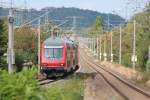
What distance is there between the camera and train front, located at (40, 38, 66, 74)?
4884 centimetres

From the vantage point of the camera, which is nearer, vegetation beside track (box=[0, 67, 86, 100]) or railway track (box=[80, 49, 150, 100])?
A: vegetation beside track (box=[0, 67, 86, 100])

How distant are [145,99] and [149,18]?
126 ft

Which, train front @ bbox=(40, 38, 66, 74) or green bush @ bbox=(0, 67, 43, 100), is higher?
green bush @ bbox=(0, 67, 43, 100)

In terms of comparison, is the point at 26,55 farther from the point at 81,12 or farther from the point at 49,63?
the point at 81,12

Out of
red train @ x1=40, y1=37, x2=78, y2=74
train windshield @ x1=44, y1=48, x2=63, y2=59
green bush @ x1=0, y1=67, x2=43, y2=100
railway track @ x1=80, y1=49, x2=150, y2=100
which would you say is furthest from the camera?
train windshield @ x1=44, y1=48, x2=63, y2=59

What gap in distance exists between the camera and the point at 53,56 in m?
49.6

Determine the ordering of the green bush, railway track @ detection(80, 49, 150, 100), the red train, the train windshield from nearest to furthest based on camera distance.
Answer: the green bush
railway track @ detection(80, 49, 150, 100)
the red train
the train windshield

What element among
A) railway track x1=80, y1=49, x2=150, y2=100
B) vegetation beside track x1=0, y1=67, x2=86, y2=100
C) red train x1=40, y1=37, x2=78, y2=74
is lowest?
railway track x1=80, y1=49, x2=150, y2=100

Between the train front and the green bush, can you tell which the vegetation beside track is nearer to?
the green bush

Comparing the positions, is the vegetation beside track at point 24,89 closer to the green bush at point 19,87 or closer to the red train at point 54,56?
the green bush at point 19,87

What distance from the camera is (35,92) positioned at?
7086 mm

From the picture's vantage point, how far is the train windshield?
162 ft

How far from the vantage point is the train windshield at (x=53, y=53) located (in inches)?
1946

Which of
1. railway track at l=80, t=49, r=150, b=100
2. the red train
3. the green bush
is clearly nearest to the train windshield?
the red train
